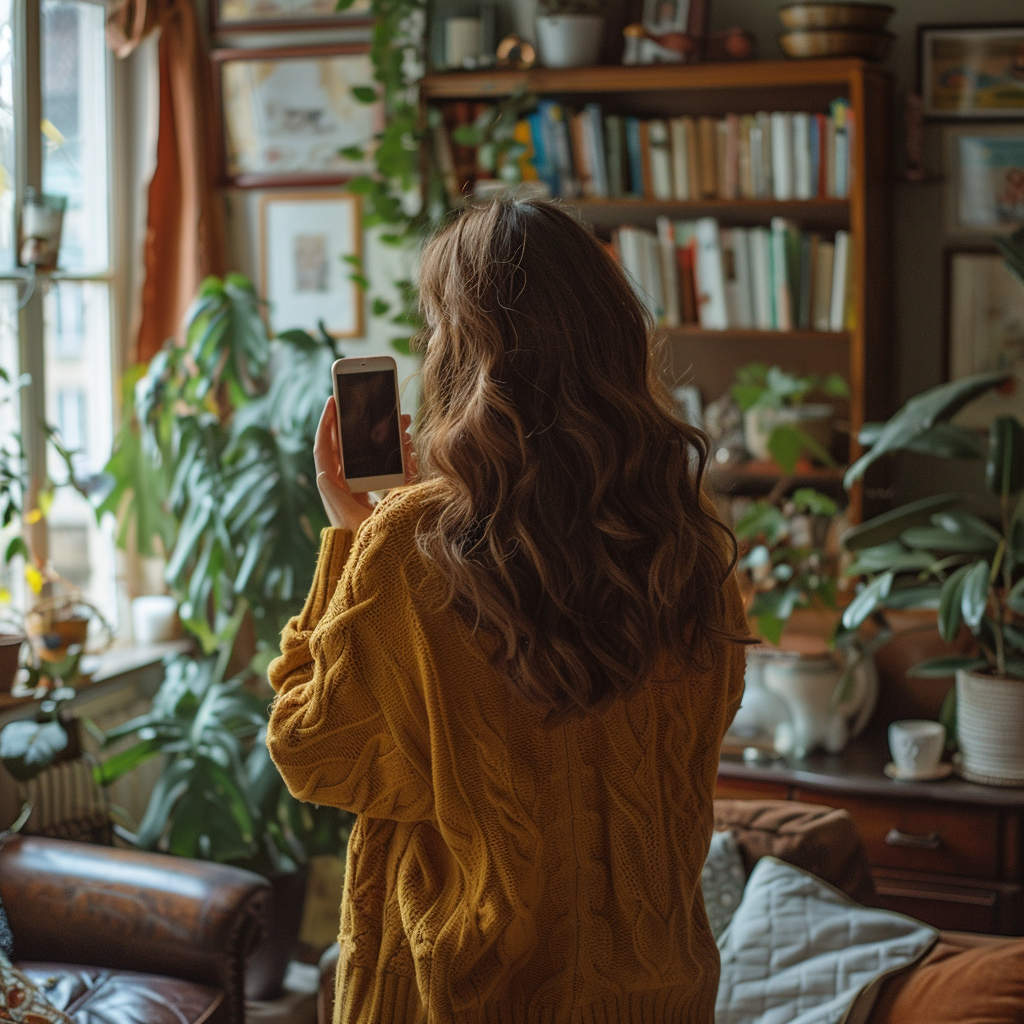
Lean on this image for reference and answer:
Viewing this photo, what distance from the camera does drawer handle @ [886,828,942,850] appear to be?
2.51 m

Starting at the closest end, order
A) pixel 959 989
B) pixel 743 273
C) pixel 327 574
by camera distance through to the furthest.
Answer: pixel 327 574
pixel 959 989
pixel 743 273

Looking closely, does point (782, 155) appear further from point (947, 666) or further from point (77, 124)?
point (77, 124)

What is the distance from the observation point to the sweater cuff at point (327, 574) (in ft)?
3.93

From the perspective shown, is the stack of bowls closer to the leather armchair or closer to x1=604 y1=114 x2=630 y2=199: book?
x1=604 y1=114 x2=630 y2=199: book

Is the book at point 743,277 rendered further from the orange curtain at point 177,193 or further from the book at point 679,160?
the orange curtain at point 177,193

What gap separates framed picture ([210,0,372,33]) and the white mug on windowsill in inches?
62.3

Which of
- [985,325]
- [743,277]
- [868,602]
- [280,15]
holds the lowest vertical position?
[868,602]

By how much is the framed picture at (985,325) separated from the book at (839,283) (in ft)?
1.10

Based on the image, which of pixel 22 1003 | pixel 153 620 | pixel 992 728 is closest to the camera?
pixel 22 1003

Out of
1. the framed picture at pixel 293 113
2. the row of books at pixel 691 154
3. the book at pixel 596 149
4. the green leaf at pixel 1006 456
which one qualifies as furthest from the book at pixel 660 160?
the green leaf at pixel 1006 456

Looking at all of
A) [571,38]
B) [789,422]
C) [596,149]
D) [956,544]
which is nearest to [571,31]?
[571,38]

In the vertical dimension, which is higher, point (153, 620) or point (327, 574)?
point (327, 574)

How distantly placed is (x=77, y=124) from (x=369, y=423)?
2411mm

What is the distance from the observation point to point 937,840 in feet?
8.27
